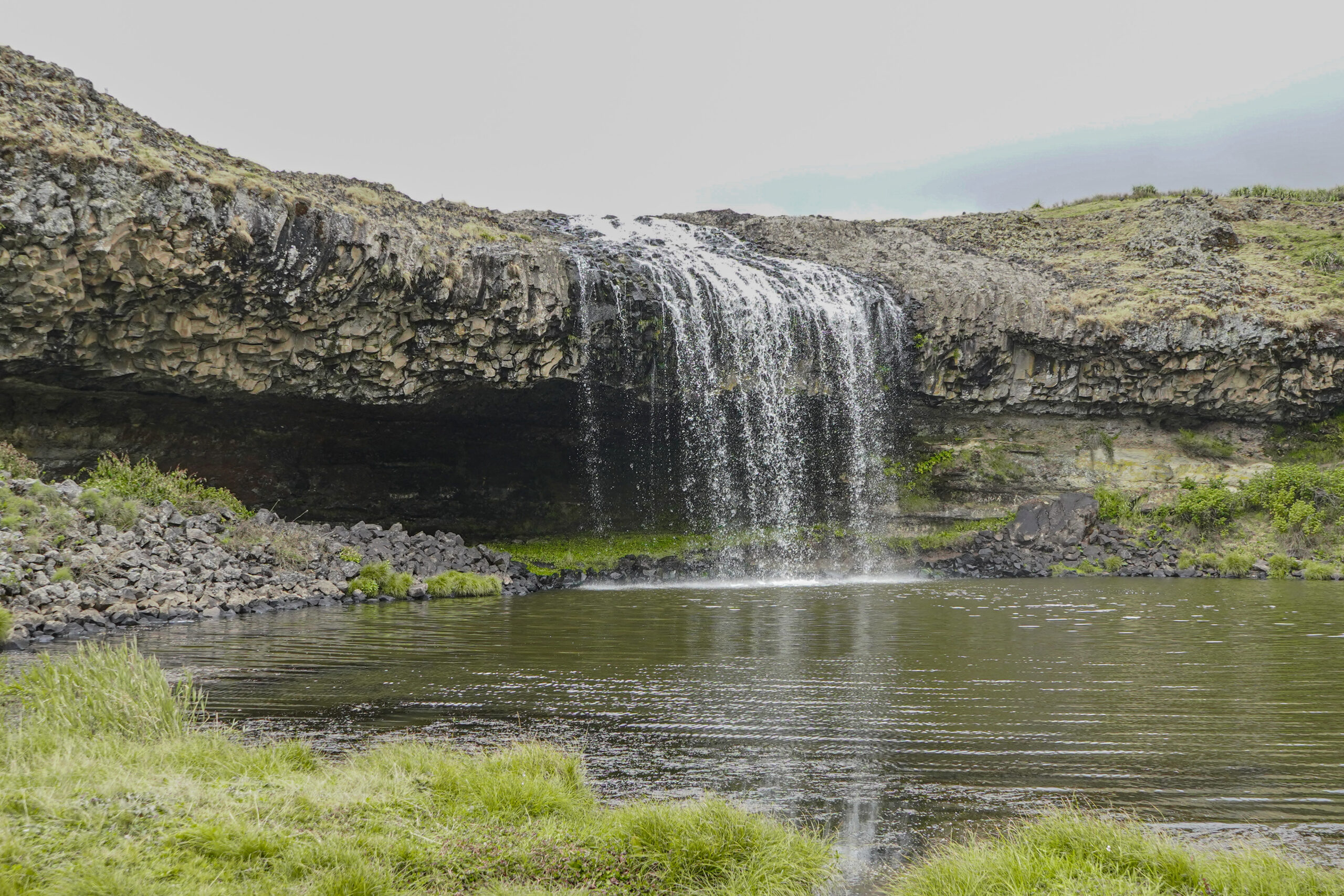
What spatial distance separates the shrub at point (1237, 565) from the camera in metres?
32.1

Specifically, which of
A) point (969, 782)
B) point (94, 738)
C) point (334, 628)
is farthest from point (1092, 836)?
point (334, 628)

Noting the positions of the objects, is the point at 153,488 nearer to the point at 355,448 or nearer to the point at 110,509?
the point at 110,509

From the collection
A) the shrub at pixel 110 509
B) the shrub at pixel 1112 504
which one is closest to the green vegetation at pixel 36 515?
the shrub at pixel 110 509

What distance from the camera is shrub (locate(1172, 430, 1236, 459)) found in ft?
123

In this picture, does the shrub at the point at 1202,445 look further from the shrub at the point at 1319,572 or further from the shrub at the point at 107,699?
the shrub at the point at 107,699

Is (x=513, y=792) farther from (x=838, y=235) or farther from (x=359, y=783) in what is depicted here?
(x=838, y=235)

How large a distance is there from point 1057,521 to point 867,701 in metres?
28.4

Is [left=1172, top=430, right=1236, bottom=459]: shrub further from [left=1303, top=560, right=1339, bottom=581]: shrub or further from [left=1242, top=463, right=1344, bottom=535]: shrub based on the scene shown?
[left=1303, top=560, right=1339, bottom=581]: shrub

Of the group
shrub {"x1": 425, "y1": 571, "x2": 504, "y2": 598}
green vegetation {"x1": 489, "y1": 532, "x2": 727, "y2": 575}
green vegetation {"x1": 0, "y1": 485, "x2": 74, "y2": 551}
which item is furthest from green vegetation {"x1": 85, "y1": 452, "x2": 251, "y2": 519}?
green vegetation {"x1": 489, "y1": 532, "x2": 727, "y2": 575}

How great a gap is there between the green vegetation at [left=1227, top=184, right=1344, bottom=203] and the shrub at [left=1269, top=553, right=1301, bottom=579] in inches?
1185

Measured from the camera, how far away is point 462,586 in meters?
25.6

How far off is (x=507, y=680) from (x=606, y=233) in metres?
32.2

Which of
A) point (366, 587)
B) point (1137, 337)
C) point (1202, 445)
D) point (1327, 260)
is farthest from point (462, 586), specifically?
point (1327, 260)

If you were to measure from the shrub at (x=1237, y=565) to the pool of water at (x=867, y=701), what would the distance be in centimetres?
1364
